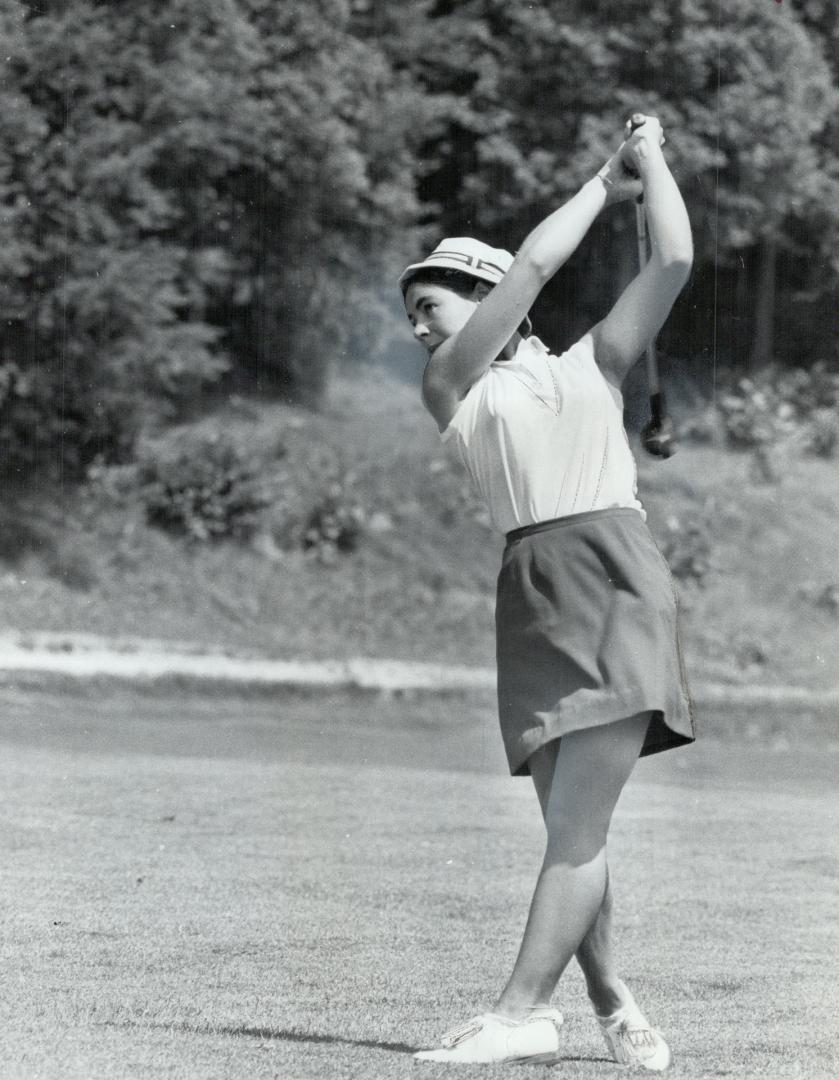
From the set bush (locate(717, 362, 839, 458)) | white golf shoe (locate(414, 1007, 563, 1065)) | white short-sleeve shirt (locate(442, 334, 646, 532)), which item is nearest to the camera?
white golf shoe (locate(414, 1007, 563, 1065))

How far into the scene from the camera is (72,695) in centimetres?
1408

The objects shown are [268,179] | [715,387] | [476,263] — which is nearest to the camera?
[476,263]

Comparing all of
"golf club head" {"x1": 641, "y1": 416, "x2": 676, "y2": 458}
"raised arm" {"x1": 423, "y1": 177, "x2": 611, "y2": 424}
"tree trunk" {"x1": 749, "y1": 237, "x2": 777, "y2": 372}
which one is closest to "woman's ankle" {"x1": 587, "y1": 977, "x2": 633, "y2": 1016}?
"golf club head" {"x1": 641, "y1": 416, "x2": 676, "y2": 458}

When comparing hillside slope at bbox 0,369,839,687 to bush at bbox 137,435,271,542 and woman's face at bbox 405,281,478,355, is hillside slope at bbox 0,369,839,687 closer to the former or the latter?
bush at bbox 137,435,271,542

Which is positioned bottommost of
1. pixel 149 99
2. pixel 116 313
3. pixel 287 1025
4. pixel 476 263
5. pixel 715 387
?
pixel 715 387

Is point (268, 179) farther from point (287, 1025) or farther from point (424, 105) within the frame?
point (287, 1025)

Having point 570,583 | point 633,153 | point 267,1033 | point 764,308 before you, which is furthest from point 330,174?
point 570,583

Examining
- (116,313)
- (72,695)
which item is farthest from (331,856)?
(116,313)

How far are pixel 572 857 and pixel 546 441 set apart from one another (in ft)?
2.52

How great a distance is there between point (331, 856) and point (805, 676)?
36.1ft

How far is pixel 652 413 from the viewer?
13.0 feet

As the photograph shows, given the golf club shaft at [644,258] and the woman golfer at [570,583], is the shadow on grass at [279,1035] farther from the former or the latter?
the golf club shaft at [644,258]

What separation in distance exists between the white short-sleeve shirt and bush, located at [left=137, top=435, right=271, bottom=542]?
15.0 meters

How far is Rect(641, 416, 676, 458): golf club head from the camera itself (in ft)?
12.6
